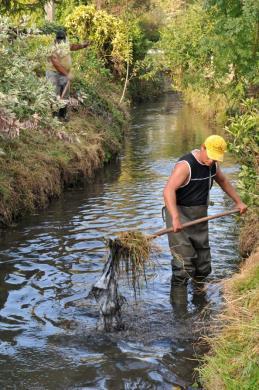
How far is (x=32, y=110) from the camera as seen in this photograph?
440 inches

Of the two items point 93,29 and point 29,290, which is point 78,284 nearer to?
point 29,290

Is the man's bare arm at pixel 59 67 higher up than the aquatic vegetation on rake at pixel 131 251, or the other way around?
the man's bare arm at pixel 59 67

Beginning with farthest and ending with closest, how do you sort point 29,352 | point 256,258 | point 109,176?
point 109,176
point 256,258
point 29,352

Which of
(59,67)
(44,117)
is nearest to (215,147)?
(44,117)

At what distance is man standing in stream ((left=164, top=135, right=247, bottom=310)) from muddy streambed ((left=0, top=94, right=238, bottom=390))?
0.31 metres

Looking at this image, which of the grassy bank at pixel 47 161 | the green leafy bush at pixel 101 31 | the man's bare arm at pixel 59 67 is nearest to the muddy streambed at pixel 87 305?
the grassy bank at pixel 47 161

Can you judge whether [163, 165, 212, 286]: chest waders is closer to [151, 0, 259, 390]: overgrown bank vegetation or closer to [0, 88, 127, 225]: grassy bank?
[151, 0, 259, 390]: overgrown bank vegetation

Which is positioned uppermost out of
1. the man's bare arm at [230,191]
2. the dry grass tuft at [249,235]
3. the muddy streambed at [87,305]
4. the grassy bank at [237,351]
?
the man's bare arm at [230,191]

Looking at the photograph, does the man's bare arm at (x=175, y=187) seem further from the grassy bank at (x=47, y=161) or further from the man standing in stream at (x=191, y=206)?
the grassy bank at (x=47, y=161)

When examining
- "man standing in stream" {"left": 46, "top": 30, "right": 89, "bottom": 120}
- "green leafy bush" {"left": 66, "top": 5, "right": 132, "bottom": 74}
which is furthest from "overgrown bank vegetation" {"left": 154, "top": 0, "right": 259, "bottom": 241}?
"green leafy bush" {"left": 66, "top": 5, "right": 132, "bottom": 74}

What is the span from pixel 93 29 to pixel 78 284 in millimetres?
22771

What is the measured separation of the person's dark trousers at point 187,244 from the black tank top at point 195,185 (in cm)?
9

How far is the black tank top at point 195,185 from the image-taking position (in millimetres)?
8383

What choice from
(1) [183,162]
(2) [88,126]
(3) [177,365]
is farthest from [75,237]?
(2) [88,126]
